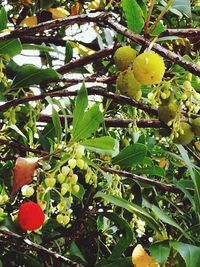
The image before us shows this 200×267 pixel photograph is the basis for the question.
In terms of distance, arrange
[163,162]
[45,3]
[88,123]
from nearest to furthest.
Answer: [88,123] < [45,3] < [163,162]

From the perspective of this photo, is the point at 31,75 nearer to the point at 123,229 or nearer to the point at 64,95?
the point at 64,95

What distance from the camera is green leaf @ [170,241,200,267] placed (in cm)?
119

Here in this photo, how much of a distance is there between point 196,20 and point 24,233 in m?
1.20

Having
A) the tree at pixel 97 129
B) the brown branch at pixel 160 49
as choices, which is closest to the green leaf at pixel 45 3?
the tree at pixel 97 129

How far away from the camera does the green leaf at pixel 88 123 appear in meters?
1.20

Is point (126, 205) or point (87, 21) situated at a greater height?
point (87, 21)

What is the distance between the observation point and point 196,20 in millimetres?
2168

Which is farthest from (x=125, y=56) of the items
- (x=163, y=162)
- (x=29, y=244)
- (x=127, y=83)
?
(x=163, y=162)

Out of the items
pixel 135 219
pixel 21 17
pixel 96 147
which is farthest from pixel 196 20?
pixel 96 147

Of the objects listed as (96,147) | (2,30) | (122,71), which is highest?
(2,30)

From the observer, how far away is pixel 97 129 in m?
1.31

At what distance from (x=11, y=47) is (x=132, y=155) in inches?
23.3

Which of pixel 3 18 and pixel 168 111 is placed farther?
pixel 168 111

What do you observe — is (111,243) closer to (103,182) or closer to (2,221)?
(103,182)
